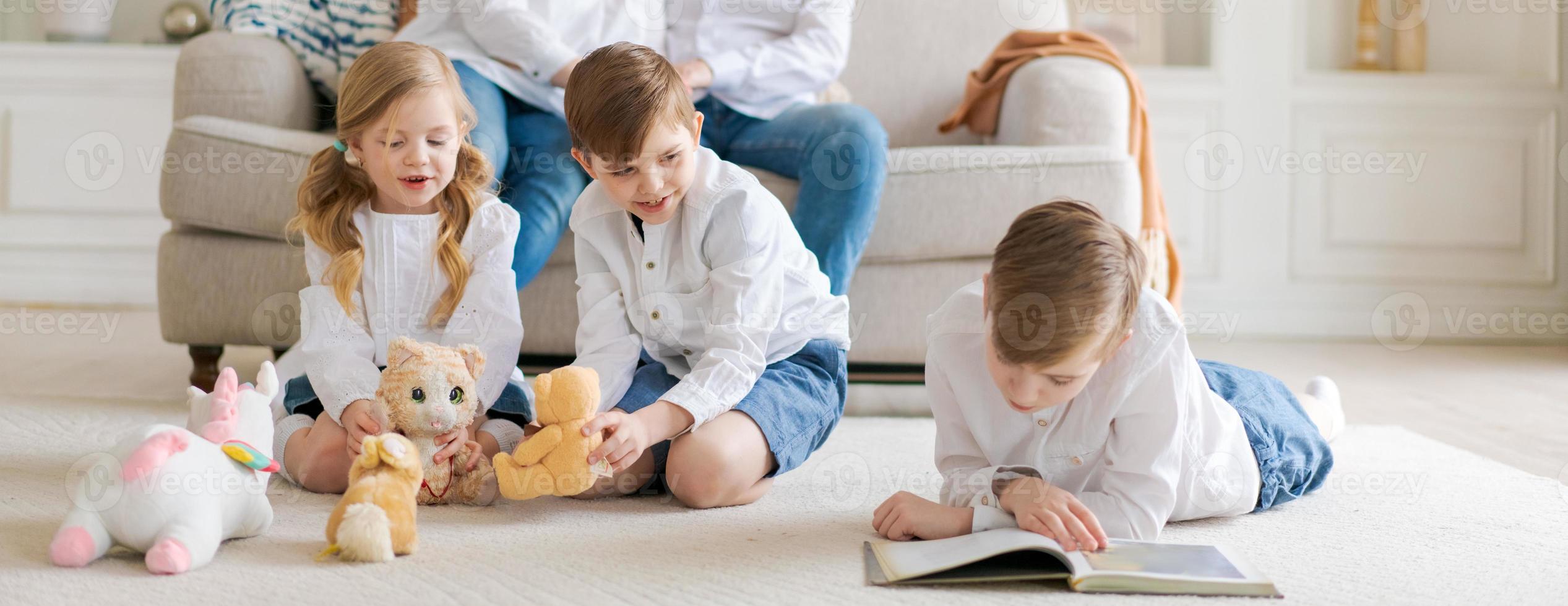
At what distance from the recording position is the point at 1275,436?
122 centimetres

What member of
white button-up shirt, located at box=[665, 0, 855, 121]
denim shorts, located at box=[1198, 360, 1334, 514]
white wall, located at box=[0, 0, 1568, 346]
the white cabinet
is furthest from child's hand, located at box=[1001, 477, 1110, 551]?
the white cabinet

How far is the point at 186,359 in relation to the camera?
2.36 m

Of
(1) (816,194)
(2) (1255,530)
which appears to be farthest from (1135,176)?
(2) (1255,530)

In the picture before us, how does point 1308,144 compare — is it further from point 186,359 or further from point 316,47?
point 186,359

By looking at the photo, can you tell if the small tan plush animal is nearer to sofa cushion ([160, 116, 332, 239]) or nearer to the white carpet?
the white carpet

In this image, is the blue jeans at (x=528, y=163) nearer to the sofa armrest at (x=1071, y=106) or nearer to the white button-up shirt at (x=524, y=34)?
the white button-up shirt at (x=524, y=34)

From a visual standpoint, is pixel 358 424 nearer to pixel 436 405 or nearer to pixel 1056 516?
pixel 436 405

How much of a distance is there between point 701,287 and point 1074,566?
55 centimetres

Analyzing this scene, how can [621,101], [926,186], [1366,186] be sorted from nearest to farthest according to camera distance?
[621,101]
[926,186]
[1366,186]

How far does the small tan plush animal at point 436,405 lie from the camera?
1.13 metres

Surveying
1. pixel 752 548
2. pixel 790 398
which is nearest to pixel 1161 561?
pixel 752 548

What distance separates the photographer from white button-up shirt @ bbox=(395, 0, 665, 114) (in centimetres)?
177

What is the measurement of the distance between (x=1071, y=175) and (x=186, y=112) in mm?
1418

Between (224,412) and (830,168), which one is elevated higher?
(830,168)
